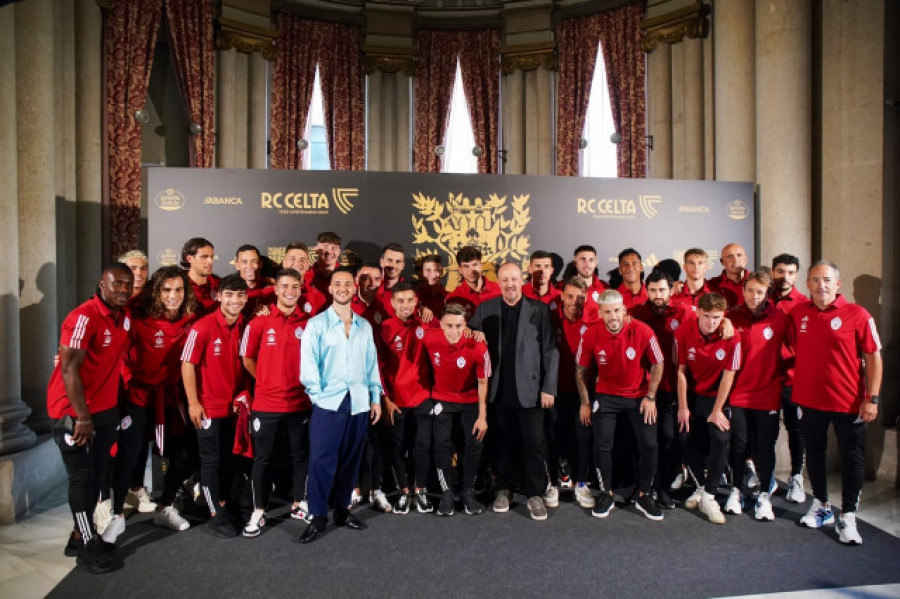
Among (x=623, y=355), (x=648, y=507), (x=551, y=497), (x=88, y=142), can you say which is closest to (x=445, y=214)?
(x=623, y=355)

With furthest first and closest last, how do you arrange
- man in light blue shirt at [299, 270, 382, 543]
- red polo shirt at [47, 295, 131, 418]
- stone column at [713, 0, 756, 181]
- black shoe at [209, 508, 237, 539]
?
stone column at [713, 0, 756, 181]
black shoe at [209, 508, 237, 539]
man in light blue shirt at [299, 270, 382, 543]
red polo shirt at [47, 295, 131, 418]

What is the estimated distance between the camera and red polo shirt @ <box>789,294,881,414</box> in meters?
3.70

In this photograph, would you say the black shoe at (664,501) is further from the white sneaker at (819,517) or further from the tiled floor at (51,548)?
the tiled floor at (51,548)

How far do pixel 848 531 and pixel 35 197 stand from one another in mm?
6069

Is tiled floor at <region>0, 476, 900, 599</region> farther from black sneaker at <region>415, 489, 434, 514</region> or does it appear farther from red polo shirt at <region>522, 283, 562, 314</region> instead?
red polo shirt at <region>522, 283, 562, 314</region>

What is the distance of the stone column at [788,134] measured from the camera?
217 inches

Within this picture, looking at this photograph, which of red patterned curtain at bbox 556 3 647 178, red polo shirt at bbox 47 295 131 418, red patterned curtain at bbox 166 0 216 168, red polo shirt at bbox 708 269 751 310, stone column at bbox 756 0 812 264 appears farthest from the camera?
red patterned curtain at bbox 556 3 647 178

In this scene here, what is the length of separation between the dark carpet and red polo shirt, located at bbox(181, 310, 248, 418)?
80cm

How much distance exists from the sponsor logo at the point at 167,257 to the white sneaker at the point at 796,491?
4819 millimetres

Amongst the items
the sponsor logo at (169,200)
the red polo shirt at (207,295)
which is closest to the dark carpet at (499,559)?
the red polo shirt at (207,295)

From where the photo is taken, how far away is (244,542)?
144 inches

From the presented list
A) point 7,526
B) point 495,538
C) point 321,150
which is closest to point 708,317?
point 495,538

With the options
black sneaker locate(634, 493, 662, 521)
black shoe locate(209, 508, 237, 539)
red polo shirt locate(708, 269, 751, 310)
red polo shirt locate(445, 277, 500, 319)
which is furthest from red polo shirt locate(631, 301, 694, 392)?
black shoe locate(209, 508, 237, 539)

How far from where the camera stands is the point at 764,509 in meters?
4.02
